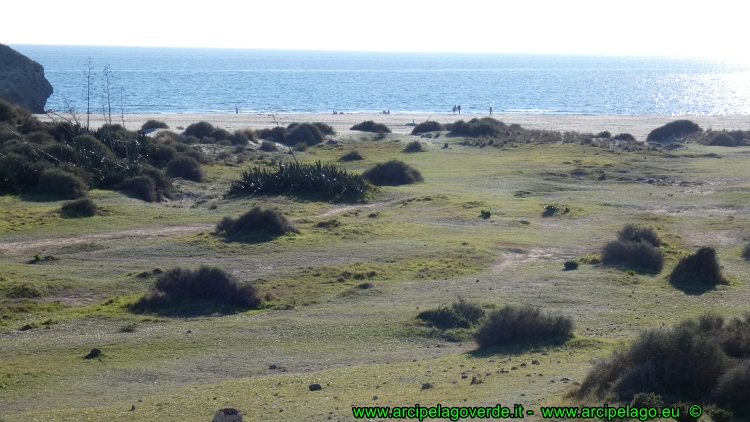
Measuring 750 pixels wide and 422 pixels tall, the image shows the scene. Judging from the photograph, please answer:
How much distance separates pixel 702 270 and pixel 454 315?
6.98 meters

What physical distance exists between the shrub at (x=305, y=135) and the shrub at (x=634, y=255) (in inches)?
1155

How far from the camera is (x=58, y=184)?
28.7m

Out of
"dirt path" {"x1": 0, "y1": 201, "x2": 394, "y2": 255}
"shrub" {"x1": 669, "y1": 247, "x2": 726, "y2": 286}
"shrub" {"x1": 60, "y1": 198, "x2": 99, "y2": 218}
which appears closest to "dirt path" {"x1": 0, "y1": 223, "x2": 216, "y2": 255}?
"dirt path" {"x1": 0, "y1": 201, "x2": 394, "y2": 255}

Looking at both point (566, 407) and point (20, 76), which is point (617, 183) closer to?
point (566, 407)

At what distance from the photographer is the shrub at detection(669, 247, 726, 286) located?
60.0ft

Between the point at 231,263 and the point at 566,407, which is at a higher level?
the point at 566,407

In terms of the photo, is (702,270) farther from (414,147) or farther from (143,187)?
(414,147)

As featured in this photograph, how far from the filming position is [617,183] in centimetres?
3584

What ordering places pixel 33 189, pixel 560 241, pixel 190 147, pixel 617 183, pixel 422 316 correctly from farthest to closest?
1. pixel 190 147
2. pixel 617 183
3. pixel 33 189
4. pixel 560 241
5. pixel 422 316

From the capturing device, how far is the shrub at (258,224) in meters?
23.4

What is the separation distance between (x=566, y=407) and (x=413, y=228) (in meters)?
17.2

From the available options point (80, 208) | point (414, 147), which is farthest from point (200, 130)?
point (80, 208)

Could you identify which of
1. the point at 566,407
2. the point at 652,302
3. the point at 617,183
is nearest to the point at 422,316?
the point at 652,302

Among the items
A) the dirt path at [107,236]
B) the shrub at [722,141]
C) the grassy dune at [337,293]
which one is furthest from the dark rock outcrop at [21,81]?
the shrub at [722,141]
